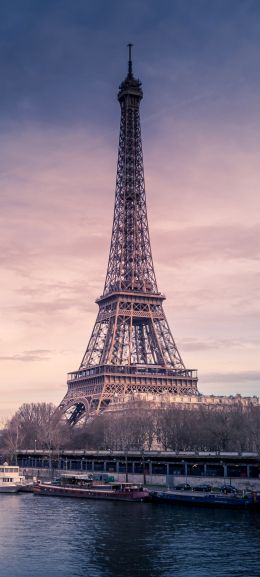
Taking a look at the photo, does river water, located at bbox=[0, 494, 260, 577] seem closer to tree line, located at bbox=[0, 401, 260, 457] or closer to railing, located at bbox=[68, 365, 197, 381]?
tree line, located at bbox=[0, 401, 260, 457]

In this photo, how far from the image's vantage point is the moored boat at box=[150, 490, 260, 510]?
7188 centimetres

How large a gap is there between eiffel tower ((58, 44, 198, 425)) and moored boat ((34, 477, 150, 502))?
37.3m

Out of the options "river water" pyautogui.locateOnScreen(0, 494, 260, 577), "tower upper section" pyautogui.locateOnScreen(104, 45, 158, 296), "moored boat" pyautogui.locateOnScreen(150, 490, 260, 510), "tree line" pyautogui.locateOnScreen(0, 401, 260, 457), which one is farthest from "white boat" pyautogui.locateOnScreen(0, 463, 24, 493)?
"tower upper section" pyautogui.locateOnScreen(104, 45, 158, 296)

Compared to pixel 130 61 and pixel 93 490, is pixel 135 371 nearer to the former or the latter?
pixel 93 490

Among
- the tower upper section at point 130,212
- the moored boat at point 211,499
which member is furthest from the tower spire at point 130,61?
the moored boat at point 211,499

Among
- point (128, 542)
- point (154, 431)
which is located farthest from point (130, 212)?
point (128, 542)

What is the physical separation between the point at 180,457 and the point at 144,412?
3517 centimetres

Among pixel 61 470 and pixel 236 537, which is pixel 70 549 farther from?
pixel 61 470

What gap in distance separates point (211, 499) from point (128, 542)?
25.0 meters

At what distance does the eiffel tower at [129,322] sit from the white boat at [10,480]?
30.0 metres

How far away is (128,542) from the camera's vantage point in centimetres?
5116

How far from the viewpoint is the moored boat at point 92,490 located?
8194cm

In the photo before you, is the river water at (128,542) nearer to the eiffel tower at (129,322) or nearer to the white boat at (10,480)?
the white boat at (10,480)

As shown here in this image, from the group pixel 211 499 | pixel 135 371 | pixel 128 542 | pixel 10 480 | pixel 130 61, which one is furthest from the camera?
pixel 130 61
